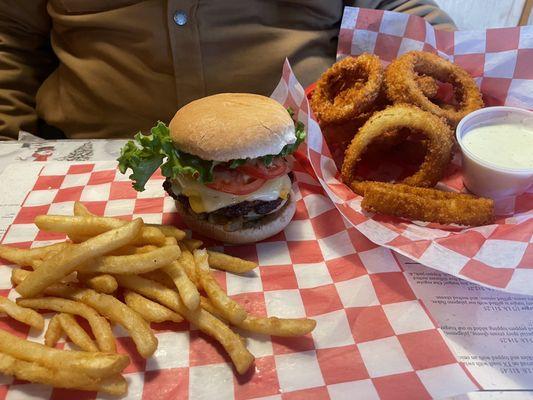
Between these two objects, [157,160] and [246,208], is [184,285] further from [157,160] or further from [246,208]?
[157,160]

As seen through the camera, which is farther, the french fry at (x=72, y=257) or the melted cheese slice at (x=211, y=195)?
the melted cheese slice at (x=211, y=195)

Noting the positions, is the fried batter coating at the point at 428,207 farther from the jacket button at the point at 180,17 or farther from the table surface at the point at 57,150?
the table surface at the point at 57,150

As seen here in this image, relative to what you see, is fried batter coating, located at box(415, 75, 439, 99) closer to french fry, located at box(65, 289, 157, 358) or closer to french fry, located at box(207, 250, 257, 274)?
french fry, located at box(207, 250, 257, 274)

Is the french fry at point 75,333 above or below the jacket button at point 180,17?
below

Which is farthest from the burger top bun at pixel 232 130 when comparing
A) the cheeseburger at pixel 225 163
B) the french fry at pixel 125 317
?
the french fry at pixel 125 317

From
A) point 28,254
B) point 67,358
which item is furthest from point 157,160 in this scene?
point 67,358

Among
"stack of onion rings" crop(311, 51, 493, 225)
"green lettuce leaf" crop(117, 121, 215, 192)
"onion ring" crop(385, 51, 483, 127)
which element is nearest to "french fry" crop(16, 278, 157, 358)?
"green lettuce leaf" crop(117, 121, 215, 192)

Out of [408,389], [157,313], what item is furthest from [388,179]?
[157,313]

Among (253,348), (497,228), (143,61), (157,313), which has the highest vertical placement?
(143,61)

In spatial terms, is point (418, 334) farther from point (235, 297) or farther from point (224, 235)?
point (224, 235)
